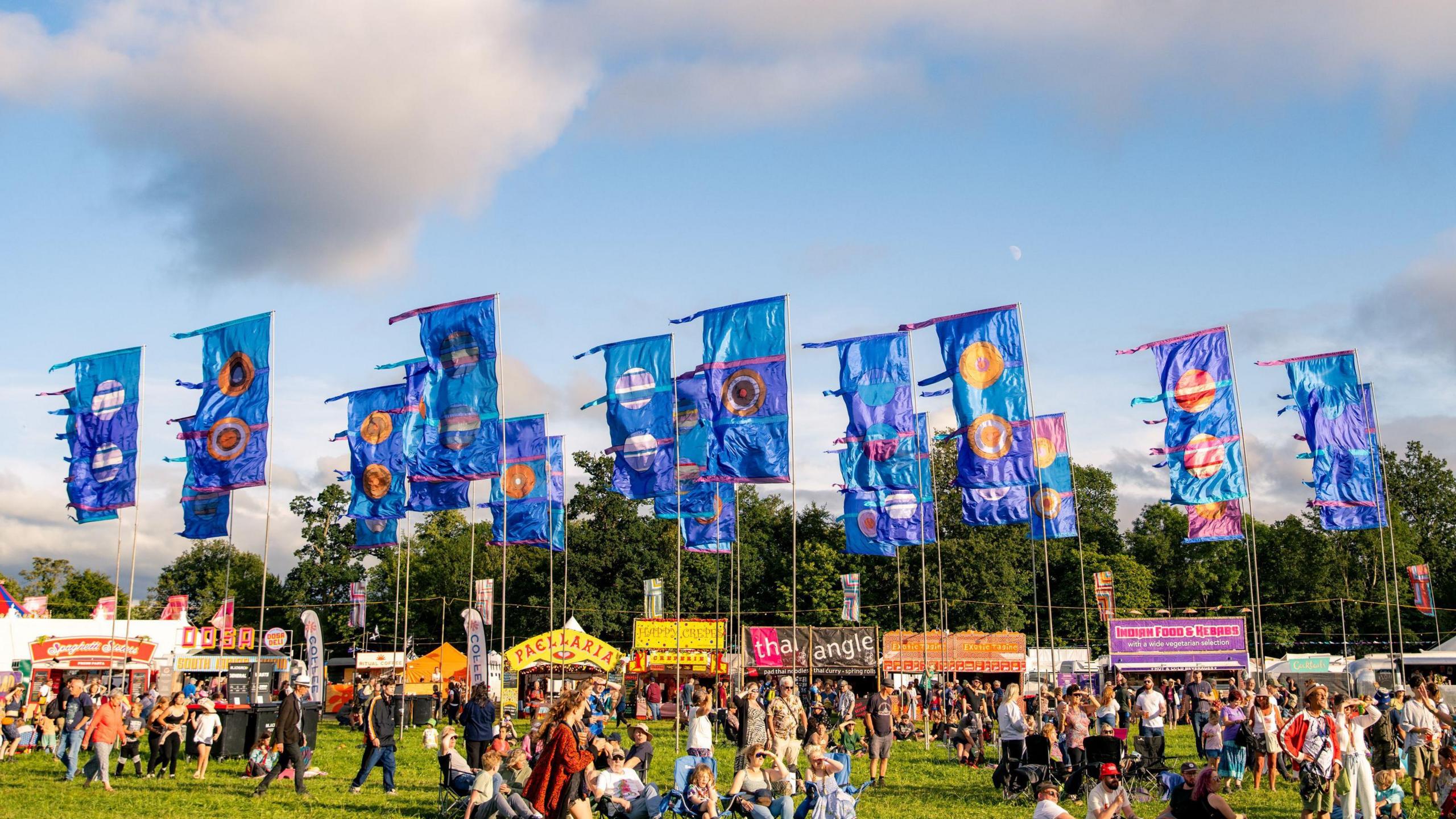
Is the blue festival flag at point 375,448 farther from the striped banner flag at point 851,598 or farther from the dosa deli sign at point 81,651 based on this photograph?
the striped banner flag at point 851,598

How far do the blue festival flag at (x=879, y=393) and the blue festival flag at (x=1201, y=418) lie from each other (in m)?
5.85

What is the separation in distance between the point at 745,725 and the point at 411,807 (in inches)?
197

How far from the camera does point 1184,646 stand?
102ft

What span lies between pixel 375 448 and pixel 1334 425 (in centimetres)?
2501

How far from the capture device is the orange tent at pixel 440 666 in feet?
143

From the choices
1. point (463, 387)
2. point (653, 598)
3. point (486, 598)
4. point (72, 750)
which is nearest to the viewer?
point (72, 750)

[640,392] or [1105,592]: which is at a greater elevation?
[640,392]

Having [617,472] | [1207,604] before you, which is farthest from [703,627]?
[1207,604]

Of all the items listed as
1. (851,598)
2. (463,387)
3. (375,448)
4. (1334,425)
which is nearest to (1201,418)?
(1334,425)

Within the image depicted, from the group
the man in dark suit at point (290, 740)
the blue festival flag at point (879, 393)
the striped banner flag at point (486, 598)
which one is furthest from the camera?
the striped banner flag at point (486, 598)

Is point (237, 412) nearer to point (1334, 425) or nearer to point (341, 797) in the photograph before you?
point (341, 797)

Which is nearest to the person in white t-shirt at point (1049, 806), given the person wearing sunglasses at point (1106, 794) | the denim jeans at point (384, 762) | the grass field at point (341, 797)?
the person wearing sunglasses at point (1106, 794)

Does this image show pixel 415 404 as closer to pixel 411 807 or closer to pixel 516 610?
pixel 411 807

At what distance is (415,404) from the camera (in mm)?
30094
